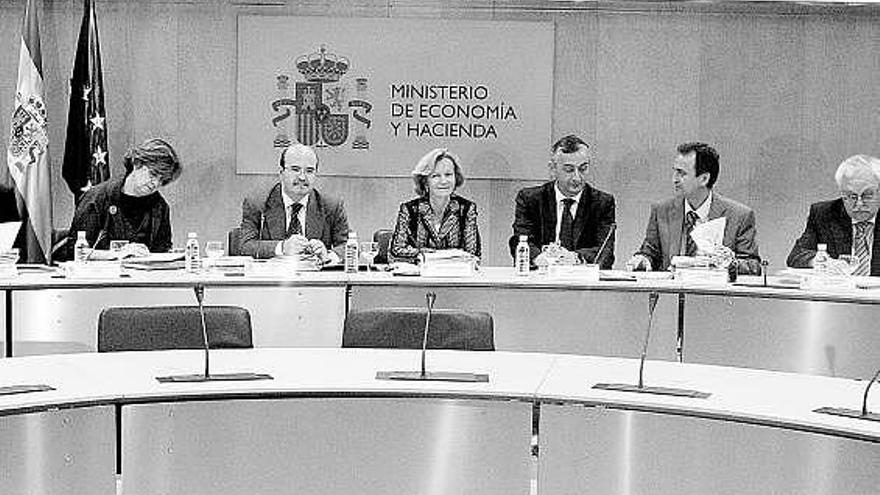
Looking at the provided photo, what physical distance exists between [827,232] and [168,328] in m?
3.36

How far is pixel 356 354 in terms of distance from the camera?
395cm

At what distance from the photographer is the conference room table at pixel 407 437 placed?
312cm

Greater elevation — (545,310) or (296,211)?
(296,211)

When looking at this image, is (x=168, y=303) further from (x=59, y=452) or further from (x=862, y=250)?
(x=862, y=250)

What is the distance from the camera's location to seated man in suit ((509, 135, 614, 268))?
6512 millimetres

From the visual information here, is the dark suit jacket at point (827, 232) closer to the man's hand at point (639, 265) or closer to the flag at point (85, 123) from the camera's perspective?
the man's hand at point (639, 265)

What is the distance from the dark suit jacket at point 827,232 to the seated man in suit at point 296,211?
7.24ft

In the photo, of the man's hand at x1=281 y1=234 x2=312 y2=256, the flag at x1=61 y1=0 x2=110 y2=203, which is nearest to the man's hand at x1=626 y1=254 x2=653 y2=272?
the man's hand at x1=281 y1=234 x2=312 y2=256

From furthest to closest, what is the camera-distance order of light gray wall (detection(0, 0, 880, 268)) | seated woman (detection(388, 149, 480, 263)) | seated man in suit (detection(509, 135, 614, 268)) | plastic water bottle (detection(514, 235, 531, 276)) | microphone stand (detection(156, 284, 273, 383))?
light gray wall (detection(0, 0, 880, 268))
seated man in suit (detection(509, 135, 614, 268))
seated woman (detection(388, 149, 480, 263))
plastic water bottle (detection(514, 235, 531, 276))
microphone stand (detection(156, 284, 273, 383))

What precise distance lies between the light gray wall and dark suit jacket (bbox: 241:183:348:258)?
80.4 inches

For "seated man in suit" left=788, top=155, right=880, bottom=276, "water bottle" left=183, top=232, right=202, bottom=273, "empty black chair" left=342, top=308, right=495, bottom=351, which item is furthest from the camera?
"seated man in suit" left=788, top=155, right=880, bottom=276

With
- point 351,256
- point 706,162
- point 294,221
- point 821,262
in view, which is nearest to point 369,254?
point 351,256

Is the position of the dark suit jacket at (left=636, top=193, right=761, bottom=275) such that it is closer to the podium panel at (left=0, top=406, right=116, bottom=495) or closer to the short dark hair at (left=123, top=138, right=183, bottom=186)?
the short dark hair at (left=123, top=138, right=183, bottom=186)

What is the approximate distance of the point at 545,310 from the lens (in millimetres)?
5656
